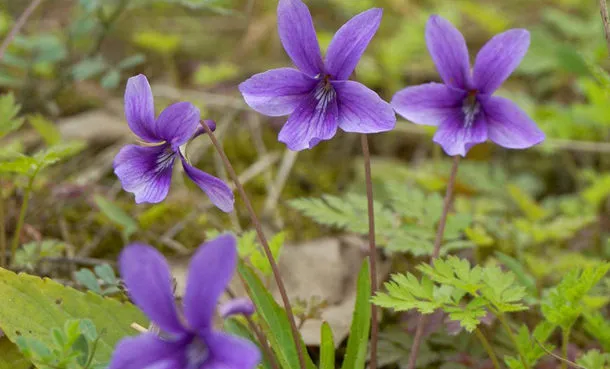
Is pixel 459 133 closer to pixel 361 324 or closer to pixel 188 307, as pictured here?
pixel 361 324

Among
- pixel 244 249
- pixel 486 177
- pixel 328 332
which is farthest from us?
pixel 486 177

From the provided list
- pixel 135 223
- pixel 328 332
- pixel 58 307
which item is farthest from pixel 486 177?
pixel 58 307

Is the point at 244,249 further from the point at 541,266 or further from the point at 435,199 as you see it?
the point at 541,266

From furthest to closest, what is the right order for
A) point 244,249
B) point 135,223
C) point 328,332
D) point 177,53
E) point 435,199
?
point 177,53, point 135,223, point 435,199, point 244,249, point 328,332

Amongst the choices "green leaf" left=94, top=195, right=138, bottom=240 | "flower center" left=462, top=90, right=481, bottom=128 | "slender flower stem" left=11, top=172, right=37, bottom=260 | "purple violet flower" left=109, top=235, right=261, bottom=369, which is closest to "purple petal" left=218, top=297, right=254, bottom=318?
"purple violet flower" left=109, top=235, right=261, bottom=369

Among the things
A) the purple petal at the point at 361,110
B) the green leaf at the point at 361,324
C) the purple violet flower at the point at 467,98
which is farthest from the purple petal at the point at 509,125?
the green leaf at the point at 361,324

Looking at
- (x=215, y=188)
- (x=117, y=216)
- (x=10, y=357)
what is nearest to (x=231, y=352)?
(x=215, y=188)
